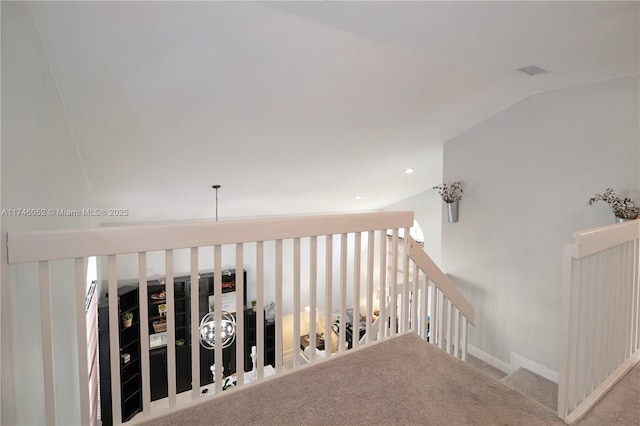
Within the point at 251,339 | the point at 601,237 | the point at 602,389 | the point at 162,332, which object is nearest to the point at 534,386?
the point at 602,389

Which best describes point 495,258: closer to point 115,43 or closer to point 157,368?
point 115,43

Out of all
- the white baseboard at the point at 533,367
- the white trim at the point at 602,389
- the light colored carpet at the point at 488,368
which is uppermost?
the white trim at the point at 602,389

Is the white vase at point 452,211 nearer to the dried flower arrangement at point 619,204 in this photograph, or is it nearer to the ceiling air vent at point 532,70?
the dried flower arrangement at point 619,204

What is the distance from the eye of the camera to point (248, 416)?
1302mm

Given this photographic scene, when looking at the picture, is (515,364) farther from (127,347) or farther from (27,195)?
(127,347)

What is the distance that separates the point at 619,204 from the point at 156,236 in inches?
146

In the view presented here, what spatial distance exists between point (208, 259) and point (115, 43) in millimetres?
5621

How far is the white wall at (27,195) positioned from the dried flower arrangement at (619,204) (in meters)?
4.05

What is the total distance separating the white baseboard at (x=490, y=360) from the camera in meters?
4.06

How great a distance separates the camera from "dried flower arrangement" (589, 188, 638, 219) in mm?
2943

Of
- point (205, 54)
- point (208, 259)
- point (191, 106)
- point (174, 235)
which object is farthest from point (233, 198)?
point (174, 235)

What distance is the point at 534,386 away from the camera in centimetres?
355

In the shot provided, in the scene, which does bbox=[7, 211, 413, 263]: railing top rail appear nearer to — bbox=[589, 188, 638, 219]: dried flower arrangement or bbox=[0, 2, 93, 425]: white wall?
bbox=[0, 2, 93, 425]: white wall

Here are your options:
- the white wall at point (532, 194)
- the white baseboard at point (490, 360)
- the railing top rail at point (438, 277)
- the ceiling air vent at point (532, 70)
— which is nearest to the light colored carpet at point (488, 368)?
the white baseboard at point (490, 360)
